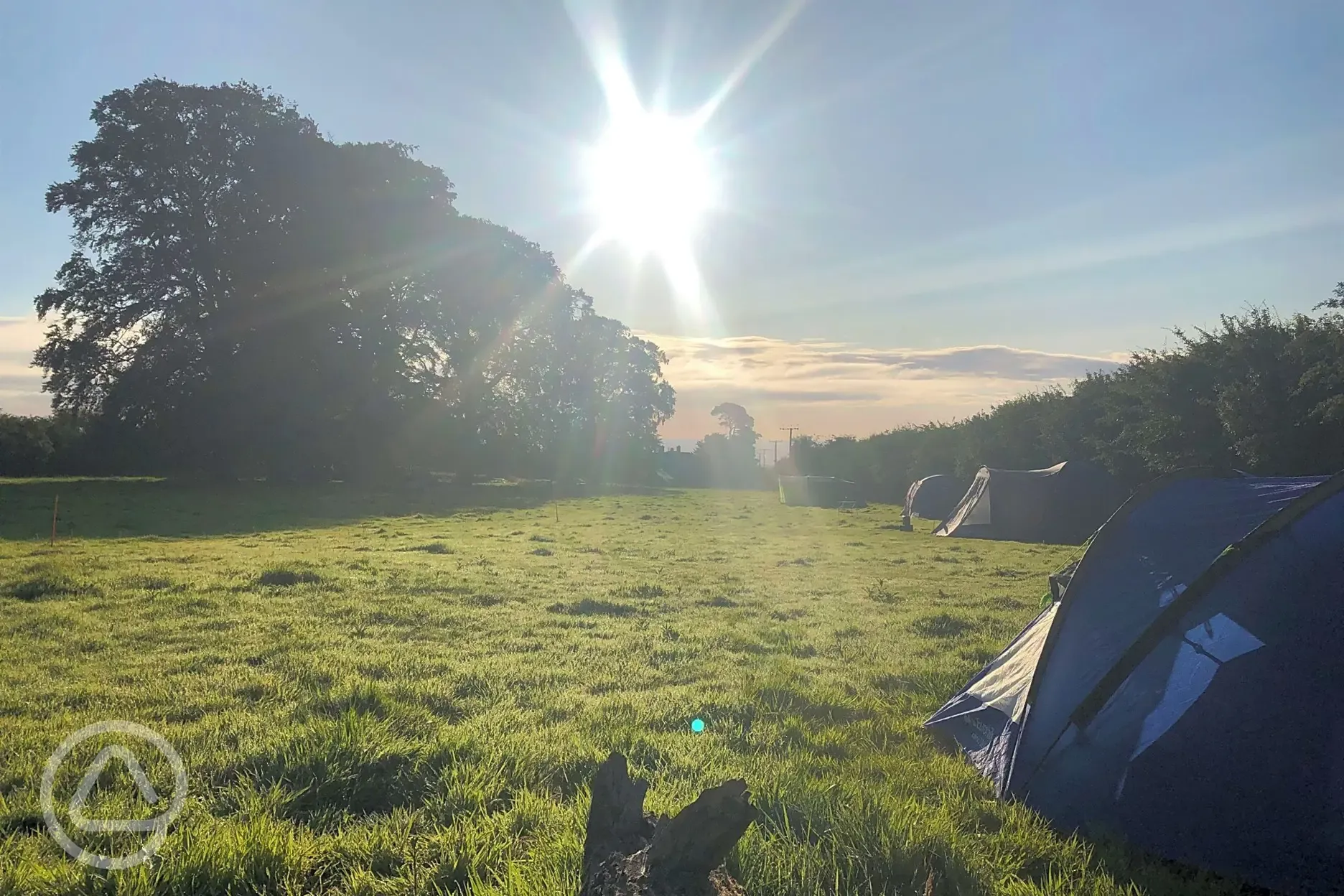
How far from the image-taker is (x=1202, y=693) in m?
3.49

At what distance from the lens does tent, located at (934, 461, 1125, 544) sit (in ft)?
68.8

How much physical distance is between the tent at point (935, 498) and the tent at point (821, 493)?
769cm

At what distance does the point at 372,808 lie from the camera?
381 centimetres

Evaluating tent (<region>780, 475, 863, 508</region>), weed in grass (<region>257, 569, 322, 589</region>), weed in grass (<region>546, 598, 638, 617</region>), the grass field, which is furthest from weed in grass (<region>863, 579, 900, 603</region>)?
tent (<region>780, 475, 863, 508</region>)

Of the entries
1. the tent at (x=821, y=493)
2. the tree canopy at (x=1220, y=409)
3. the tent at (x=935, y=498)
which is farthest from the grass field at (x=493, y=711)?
the tent at (x=821, y=493)

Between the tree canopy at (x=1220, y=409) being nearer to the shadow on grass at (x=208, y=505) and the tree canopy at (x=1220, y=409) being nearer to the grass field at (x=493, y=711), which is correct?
the grass field at (x=493, y=711)

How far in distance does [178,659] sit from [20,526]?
50.3ft

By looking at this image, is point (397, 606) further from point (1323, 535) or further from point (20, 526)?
point (20, 526)

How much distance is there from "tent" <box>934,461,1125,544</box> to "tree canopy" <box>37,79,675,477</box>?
24.3m

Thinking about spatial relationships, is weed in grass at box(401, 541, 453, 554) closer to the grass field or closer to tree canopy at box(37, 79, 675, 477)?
the grass field

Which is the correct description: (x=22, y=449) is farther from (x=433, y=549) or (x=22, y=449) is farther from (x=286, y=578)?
(x=286, y=578)

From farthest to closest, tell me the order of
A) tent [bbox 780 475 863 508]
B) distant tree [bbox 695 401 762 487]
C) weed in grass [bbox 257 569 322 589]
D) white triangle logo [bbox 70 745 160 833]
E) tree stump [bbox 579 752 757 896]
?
distant tree [bbox 695 401 762 487] < tent [bbox 780 475 863 508] < weed in grass [bbox 257 569 322 589] < white triangle logo [bbox 70 745 160 833] < tree stump [bbox 579 752 757 896]

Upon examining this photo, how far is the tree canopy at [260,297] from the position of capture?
1127 inches

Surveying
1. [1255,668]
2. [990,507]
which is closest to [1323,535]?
[1255,668]
